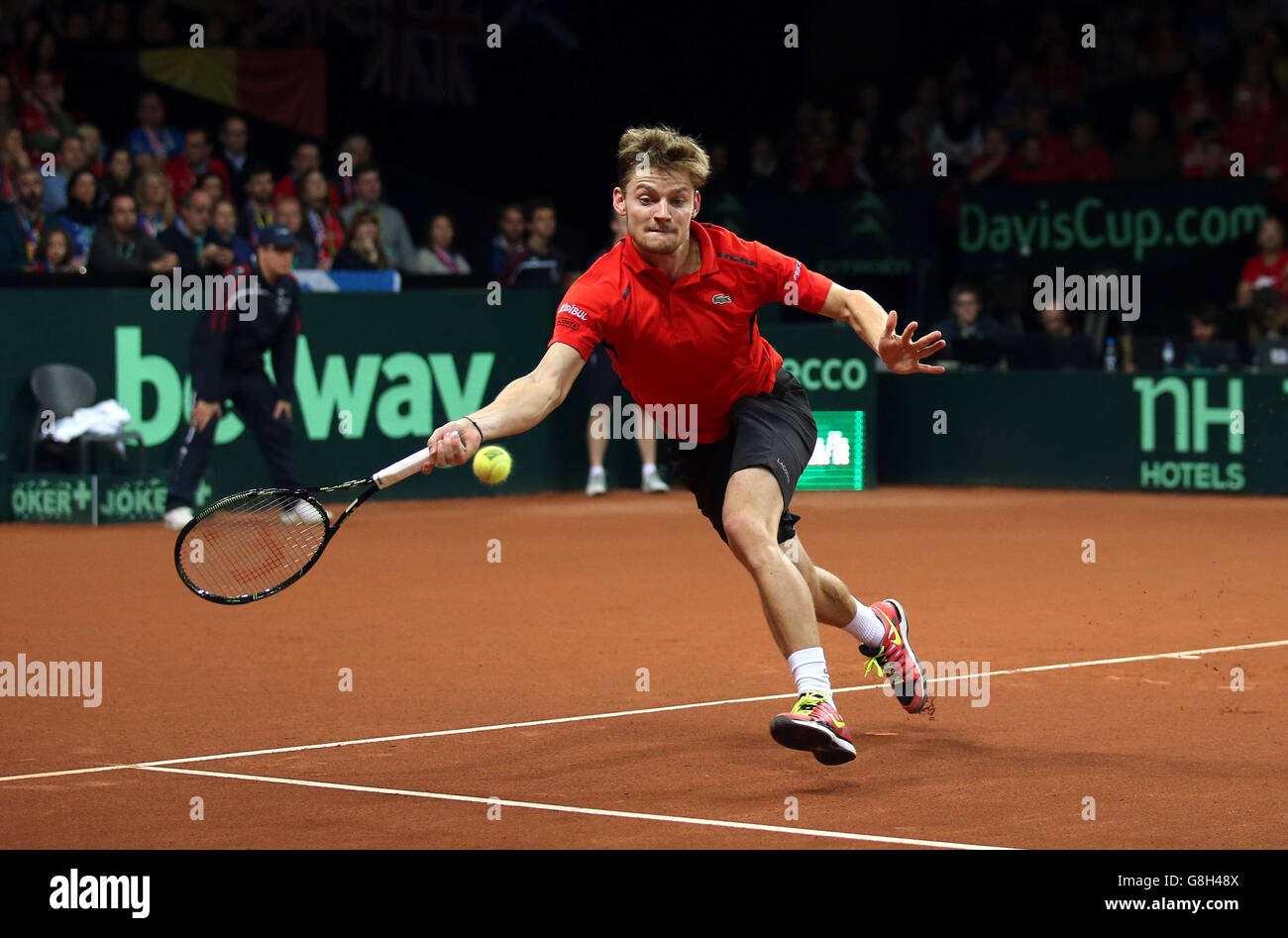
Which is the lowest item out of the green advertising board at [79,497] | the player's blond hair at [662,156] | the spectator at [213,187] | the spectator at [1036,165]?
the green advertising board at [79,497]

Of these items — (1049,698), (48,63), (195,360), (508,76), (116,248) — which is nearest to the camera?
(1049,698)

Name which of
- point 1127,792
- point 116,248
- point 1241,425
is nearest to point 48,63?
point 116,248

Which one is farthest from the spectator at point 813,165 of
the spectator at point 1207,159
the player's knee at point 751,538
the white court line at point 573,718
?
the player's knee at point 751,538

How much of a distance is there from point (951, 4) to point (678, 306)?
19.2 meters

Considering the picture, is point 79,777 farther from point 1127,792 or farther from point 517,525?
point 517,525

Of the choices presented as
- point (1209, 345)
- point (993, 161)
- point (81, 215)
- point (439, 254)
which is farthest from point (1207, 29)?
point (81, 215)

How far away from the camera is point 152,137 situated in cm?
1725

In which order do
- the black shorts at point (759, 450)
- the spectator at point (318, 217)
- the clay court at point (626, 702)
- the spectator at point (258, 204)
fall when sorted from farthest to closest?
the spectator at point (318, 217), the spectator at point (258, 204), the black shorts at point (759, 450), the clay court at point (626, 702)

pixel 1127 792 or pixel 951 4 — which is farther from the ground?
pixel 951 4

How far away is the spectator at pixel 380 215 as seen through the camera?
54.5 feet

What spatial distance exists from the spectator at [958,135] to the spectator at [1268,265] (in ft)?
14.7

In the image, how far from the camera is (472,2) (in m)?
22.0

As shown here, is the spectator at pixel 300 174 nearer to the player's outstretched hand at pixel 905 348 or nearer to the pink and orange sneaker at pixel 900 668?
the pink and orange sneaker at pixel 900 668

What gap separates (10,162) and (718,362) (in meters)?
10.7
